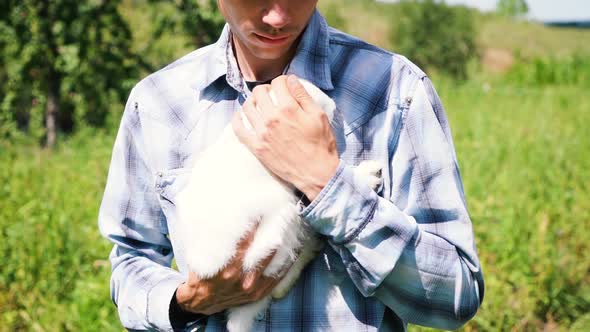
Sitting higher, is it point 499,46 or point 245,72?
point 245,72

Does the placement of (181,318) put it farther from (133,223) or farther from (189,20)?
(189,20)

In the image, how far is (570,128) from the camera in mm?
6848

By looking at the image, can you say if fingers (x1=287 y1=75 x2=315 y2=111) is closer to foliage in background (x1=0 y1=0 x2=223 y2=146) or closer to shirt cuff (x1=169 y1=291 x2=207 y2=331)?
shirt cuff (x1=169 y1=291 x2=207 y2=331)

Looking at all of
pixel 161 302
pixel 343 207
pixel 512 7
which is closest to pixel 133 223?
pixel 161 302

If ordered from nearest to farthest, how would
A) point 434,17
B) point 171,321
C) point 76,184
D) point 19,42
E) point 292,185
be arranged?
point 292,185 → point 171,321 → point 76,184 → point 19,42 → point 434,17

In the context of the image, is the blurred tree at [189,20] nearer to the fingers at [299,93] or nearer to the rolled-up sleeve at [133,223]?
the rolled-up sleeve at [133,223]

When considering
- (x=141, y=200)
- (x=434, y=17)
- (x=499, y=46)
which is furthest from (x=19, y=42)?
(x=499, y=46)

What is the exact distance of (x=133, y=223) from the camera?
1353 millimetres

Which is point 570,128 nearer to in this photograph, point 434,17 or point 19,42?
point 19,42

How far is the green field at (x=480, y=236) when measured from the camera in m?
3.04

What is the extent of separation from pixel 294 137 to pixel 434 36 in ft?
57.8

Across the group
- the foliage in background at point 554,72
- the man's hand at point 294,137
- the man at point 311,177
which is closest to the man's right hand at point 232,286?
the man at point 311,177

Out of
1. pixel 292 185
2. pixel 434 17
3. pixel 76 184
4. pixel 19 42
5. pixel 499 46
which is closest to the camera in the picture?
pixel 292 185

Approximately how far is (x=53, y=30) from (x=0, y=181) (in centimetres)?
343
